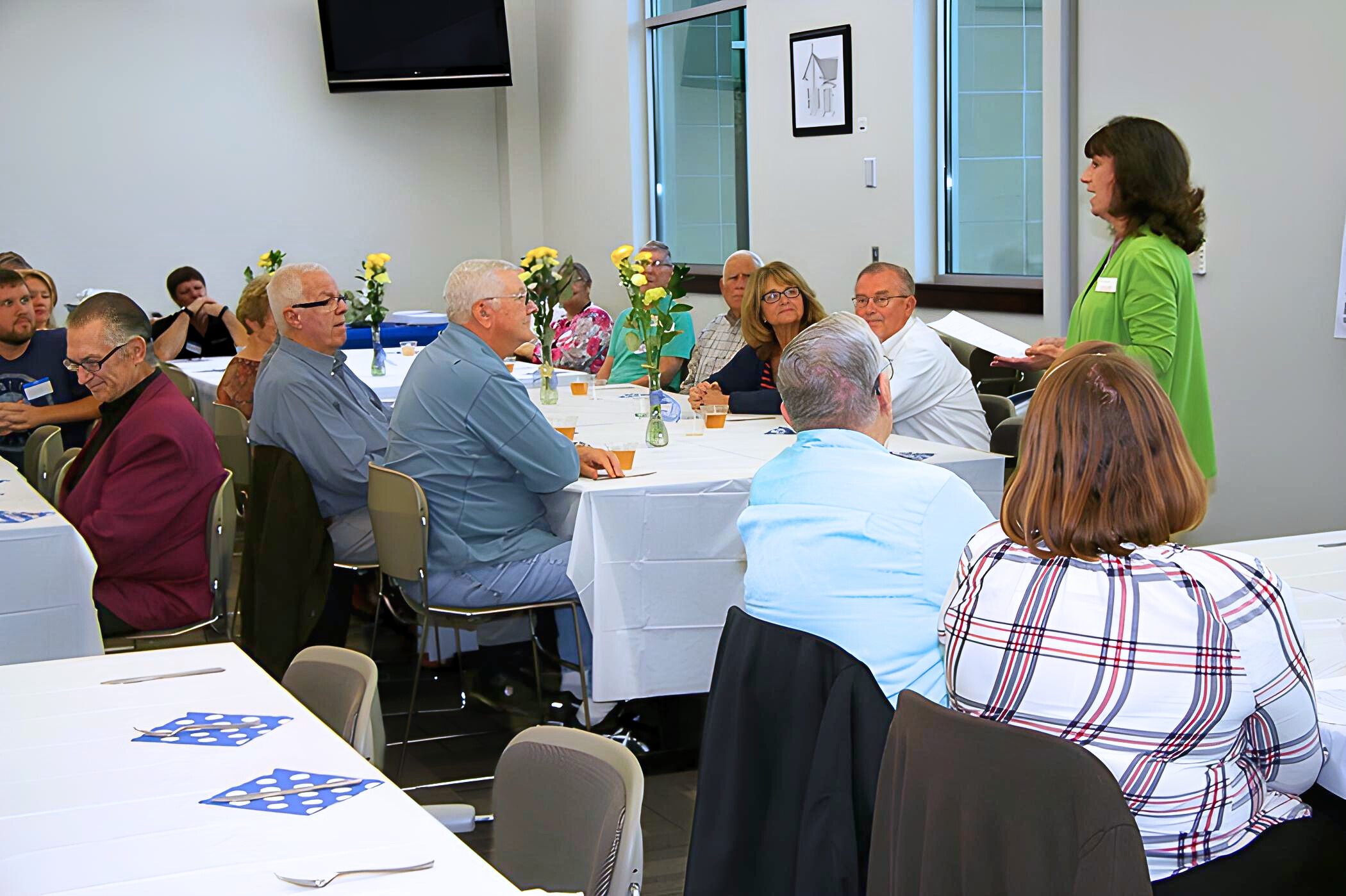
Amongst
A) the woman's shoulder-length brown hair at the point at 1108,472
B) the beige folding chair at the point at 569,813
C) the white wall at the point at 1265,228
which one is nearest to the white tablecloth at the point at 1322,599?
the woman's shoulder-length brown hair at the point at 1108,472

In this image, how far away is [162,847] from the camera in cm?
154

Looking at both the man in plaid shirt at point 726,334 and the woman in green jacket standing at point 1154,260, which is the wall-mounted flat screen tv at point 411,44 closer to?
the man in plaid shirt at point 726,334

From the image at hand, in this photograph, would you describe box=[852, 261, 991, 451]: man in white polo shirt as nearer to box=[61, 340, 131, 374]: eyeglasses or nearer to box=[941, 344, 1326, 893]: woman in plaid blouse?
box=[61, 340, 131, 374]: eyeglasses

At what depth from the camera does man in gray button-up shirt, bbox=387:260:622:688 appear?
12.0 ft

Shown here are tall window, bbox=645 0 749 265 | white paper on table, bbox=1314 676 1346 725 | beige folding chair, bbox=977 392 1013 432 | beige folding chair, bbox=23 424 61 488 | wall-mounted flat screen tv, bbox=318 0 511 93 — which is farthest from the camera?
wall-mounted flat screen tv, bbox=318 0 511 93

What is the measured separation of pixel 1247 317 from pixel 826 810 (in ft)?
11.2

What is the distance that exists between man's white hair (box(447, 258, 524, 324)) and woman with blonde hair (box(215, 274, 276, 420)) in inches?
61.1

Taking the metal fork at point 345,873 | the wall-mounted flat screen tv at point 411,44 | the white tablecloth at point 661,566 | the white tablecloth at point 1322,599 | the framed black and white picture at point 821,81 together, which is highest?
the wall-mounted flat screen tv at point 411,44

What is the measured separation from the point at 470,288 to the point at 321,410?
69 cm

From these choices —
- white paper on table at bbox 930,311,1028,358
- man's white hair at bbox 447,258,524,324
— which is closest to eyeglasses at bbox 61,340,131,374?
man's white hair at bbox 447,258,524,324

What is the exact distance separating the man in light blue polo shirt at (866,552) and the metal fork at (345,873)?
87cm

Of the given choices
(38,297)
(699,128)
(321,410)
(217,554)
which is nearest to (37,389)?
(38,297)

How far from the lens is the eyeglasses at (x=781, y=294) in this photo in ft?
15.8

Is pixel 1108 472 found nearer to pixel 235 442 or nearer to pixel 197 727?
pixel 197 727
